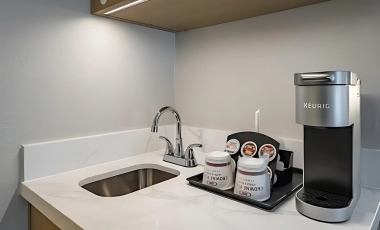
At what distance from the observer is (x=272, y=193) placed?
2.65ft

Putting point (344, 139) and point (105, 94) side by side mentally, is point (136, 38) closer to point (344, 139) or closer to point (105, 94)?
point (105, 94)

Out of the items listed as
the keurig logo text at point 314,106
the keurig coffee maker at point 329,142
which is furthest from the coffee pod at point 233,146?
the keurig logo text at point 314,106

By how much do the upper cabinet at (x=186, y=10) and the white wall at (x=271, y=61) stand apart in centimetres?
6

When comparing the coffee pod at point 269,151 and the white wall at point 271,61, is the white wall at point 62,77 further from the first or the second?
the coffee pod at point 269,151

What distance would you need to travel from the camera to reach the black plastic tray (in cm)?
72

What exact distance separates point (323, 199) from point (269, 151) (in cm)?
23

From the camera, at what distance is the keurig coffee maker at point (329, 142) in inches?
23.8

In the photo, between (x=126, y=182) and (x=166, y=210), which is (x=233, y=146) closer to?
(x=166, y=210)

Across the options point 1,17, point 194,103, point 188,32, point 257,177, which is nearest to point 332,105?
point 257,177

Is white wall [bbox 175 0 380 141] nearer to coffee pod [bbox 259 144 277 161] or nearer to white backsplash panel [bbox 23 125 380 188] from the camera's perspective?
white backsplash panel [bbox 23 125 380 188]

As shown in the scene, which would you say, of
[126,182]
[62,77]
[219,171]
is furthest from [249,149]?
[62,77]

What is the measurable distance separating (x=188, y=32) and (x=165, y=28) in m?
0.13

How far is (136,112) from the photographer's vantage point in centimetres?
128

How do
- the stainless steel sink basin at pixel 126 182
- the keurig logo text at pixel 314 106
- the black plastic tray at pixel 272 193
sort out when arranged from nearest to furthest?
the keurig logo text at pixel 314 106
the black plastic tray at pixel 272 193
the stainless steel sink basin at pixel 126 182
